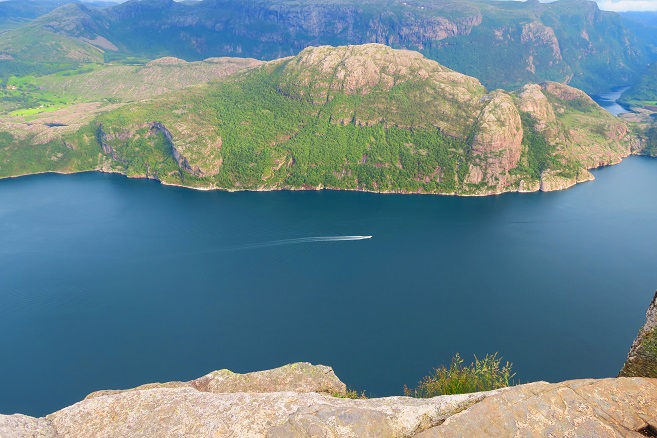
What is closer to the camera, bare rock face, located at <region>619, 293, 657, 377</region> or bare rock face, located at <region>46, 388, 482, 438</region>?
bare rock face, located at <region>46, 388, 482, 438</region>

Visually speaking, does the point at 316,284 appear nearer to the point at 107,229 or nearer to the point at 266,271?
the point at 266,271

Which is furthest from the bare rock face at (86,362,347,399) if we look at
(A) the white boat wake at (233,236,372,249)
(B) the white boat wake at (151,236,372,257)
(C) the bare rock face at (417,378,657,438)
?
(A) the white boat wake at (233,236,372,249)

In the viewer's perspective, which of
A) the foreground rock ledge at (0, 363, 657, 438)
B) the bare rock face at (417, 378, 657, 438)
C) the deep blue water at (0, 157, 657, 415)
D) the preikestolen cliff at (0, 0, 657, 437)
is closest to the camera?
the bare rock face at (417, 378, 657, 438)

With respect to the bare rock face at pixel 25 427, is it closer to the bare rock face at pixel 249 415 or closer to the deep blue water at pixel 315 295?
the bare rock face at pixel 249 415

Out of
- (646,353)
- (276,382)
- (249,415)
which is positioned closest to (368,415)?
(249,415)

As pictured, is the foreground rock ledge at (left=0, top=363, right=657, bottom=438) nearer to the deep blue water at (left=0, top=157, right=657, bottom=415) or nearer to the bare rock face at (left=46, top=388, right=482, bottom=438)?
the bare rock face at (left=46, top=388, right=482, bottom=438)

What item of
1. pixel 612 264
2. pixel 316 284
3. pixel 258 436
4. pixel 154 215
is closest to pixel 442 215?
pixel 612 264

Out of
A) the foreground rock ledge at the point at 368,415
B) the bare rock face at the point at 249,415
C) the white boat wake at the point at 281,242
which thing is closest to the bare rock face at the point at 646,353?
the foreground rock ledge at the point at 368,415
